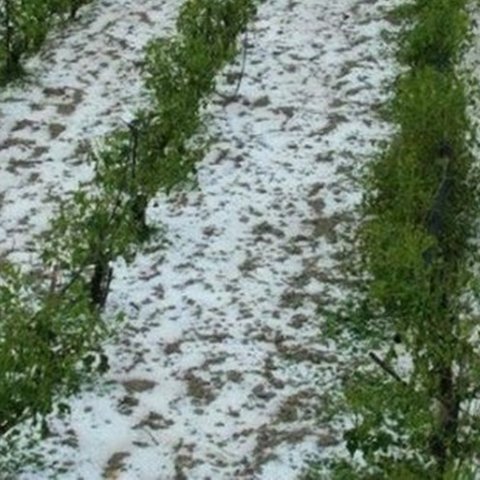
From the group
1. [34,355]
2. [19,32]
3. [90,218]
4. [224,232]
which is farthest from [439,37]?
[34,355]

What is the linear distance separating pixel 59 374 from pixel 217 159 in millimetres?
4422

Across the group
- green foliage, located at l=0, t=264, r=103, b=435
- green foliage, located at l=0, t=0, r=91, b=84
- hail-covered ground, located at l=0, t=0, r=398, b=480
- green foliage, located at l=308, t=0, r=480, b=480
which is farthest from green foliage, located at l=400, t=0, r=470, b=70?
green foliage, located at l=0, t=264, r=103, b=435

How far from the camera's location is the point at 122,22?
1259 centimetres

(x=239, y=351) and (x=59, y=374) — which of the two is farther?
(x=239, y=351)

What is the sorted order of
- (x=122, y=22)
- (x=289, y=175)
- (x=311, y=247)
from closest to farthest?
(x=311, y=247), (x=289, y=175), (x=122, y=22)

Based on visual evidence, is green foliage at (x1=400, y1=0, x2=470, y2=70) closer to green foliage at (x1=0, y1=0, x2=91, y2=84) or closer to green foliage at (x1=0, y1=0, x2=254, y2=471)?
green foliage at (x1=0, y1=0, x2=254, y2=471)

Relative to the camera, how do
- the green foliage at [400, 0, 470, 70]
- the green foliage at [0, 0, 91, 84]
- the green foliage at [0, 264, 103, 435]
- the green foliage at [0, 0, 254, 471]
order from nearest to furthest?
1. the green foliage at [0, 264, 103, 435]
2. the green foliage at [0, 0, 254, 471]
3. the green foliage at [400, 0, 470, 70]
4. the green foliage at [0, 0, 91, 84]

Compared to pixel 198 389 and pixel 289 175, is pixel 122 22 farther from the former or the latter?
pixel 198 389

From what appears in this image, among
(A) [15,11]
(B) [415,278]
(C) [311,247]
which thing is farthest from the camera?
(A) [15,11]

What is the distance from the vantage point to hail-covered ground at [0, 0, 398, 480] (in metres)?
6.29

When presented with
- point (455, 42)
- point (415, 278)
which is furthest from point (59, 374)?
point (455, 42)

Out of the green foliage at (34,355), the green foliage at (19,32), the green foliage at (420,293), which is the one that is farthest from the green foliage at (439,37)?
the green foliage at (34,355)

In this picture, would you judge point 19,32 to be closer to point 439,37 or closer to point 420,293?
point 439,37

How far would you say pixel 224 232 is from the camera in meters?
8.56
